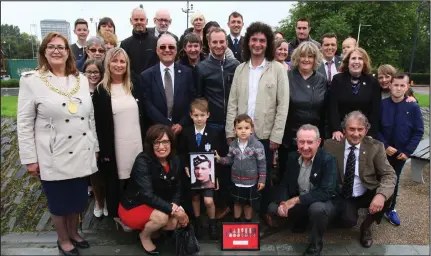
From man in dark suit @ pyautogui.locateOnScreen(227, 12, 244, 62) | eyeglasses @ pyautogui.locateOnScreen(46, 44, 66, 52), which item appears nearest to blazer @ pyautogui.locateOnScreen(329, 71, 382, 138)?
man in dark suit @ pyautogui.locateOnScreen(227, 12, 244, 62)

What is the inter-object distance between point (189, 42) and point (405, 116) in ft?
10.1

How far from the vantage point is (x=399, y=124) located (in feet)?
15.2

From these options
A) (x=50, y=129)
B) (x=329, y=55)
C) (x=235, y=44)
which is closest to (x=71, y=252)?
(x=50, y=129)

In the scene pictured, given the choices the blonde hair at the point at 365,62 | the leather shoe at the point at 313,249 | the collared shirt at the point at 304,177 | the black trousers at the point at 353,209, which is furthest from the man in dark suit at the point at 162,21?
the leather shoe at the point at 313,249

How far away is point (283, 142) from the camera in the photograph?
4617 millimetres

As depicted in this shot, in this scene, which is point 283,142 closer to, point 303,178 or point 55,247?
point 303,178

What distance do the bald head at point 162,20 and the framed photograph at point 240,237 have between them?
361cm

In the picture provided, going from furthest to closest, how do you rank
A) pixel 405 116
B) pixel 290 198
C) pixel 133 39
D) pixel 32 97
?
pixel 133 39, pixel 405 116, pixel 290 198, pixel 32 97

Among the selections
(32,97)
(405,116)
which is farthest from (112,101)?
(405,116)

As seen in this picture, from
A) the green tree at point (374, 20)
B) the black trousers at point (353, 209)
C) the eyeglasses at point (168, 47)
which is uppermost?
the green tree at point (374, 20)

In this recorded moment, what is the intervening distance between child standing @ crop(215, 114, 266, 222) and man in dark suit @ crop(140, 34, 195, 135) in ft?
2.38

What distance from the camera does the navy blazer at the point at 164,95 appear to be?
4320 millimetres

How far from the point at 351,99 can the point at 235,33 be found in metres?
2.51

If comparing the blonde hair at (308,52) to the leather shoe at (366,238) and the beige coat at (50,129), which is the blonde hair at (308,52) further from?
the beige coat at (50,129)
